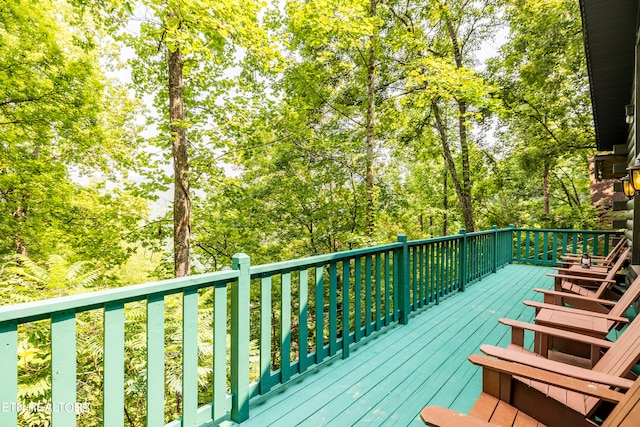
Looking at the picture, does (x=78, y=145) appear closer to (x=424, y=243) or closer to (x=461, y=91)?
(x=424, y=243)

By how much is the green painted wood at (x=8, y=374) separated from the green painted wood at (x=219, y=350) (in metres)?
0.89

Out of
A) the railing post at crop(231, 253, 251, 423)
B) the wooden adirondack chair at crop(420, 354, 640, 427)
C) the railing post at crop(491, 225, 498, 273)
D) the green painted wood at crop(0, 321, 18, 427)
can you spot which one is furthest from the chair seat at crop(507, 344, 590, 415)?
the railing post at crop(491, 225, 498, 273)

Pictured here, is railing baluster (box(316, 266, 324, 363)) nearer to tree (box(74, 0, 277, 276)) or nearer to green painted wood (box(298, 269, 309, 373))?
green painted wood (box(298, 269, 309, 373))

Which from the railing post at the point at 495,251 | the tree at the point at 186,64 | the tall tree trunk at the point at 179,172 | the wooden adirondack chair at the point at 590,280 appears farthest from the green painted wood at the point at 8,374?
the railing post at the point at 495,251

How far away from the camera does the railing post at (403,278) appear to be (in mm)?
3668

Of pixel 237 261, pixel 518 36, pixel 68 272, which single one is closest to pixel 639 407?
pixel 237 261

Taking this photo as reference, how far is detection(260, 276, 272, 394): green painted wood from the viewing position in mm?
2158

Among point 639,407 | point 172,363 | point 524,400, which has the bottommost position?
point 172,363

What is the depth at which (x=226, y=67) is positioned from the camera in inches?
329

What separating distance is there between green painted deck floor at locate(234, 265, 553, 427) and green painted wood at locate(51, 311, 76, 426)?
108 centimetres

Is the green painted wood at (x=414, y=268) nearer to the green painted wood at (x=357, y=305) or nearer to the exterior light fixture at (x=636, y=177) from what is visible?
the green painted wood at (x=357, y=305)

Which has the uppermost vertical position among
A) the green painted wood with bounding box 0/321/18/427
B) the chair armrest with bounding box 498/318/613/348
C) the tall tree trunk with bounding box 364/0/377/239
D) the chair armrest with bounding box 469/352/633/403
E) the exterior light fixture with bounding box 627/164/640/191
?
the tall tree trunk with bounding box 364/0/377/239

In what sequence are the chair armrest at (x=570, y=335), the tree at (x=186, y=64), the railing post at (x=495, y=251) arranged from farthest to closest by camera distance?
the railing post at (x=495, y=251) → the tree at (x=186, y=64) → the chair armrest at (x=570, y=335)

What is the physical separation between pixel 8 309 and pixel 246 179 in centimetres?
924
